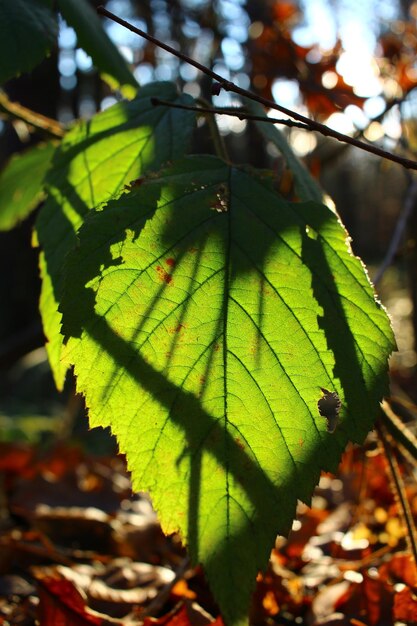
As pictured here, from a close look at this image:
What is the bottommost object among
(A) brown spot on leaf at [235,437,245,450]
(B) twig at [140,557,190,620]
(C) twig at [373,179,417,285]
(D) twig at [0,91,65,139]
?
(B) twig at [140,557,190,620]

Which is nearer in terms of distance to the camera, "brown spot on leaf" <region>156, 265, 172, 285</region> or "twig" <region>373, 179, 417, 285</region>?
"brown spot on leaf" <region>156, 265, 172, 285</region>

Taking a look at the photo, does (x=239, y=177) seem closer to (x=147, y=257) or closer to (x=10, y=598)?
(x=147, y=257)

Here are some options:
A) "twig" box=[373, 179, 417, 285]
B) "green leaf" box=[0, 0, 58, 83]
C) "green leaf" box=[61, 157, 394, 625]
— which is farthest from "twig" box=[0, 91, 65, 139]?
"twig" box=[373, 179, 417, 285]

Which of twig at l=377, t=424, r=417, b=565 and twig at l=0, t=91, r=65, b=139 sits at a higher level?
twig at l=0, t=91, r=65, b=139

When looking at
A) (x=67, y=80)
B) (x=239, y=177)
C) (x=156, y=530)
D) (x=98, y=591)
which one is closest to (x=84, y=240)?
(x=239, y=177)

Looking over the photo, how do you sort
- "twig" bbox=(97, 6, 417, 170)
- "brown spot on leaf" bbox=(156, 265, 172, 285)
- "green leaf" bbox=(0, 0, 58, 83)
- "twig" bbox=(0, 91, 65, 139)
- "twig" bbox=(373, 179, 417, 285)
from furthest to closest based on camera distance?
"twig" bbox=(373, 179, 417, 285) → "twig" bbox=(0, 91, 65, 139) → "green leaf" bbox=(0, 0, 58, 83) → "brown spot on leaf" bbox=(156, 265, 172, 285) → "twig" bbox=(97, 6, 417, 170)


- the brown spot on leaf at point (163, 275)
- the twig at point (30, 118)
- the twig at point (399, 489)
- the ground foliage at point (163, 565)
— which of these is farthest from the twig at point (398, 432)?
the twig at point (30, 118)

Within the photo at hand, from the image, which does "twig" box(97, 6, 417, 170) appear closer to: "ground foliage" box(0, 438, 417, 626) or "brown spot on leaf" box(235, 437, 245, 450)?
"brown spot on leaf" box(235, 437, 245, 450)

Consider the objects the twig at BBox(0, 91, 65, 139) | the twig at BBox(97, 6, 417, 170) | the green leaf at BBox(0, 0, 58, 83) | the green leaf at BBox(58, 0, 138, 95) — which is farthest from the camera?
the twig at BBox(0, 91, 65, 139)
